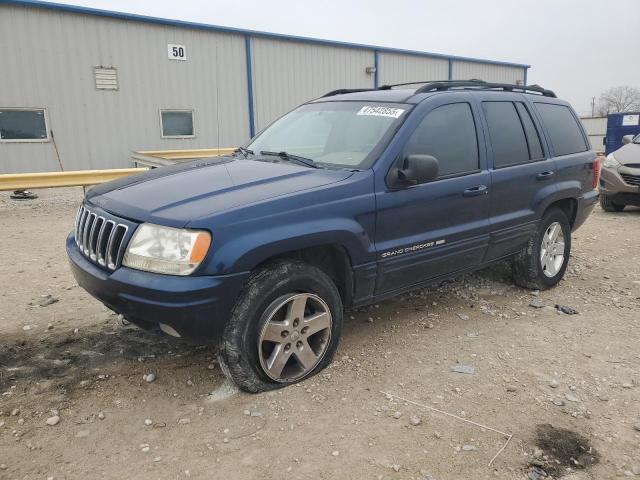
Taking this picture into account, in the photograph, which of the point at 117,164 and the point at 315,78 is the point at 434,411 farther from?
the point at 315,78

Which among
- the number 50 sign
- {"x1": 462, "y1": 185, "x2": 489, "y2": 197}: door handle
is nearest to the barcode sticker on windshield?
{"x1": 462, "y1": 185, "x2": 489, "y2": 197}: door handle

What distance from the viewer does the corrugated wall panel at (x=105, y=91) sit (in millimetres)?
11414

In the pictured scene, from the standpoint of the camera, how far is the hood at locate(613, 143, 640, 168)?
8719 millimetres

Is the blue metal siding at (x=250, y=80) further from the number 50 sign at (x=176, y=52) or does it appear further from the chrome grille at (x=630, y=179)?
the chrome grille at (x=630, y=179)

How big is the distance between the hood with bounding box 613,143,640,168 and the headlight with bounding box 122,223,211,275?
858 centimetres

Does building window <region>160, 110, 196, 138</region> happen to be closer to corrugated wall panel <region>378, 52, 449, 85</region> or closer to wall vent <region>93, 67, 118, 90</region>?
wall vent <region>93, 67, 118, 90</region>

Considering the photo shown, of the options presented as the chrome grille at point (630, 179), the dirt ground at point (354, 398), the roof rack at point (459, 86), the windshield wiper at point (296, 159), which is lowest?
the dirt ground at point (354, 398)

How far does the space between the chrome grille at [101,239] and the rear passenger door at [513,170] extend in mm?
2781

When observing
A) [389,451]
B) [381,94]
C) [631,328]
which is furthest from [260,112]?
[389,451]

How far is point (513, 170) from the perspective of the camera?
423cm

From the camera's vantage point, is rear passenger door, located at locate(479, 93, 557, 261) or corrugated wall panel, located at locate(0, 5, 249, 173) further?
corrugated wall panel, located at locate(0, 5, 249, 173)

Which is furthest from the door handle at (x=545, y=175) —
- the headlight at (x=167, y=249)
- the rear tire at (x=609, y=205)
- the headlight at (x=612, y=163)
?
the rear tire at (x=609, y=205)

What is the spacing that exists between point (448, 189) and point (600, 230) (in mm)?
5310

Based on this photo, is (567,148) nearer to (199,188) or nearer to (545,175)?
(545,175)
